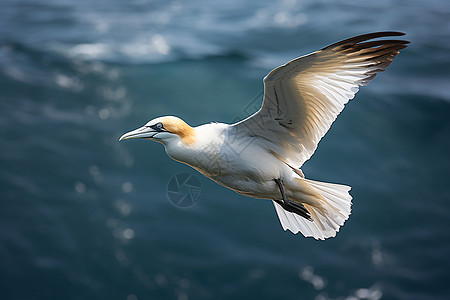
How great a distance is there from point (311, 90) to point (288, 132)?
Answer: 0.59 m

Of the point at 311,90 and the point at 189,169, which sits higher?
the point at 311,90

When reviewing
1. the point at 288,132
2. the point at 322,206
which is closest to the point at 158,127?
the point at 288,132

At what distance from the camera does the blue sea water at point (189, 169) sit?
109 feet

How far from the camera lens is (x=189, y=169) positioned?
33375 millimetres

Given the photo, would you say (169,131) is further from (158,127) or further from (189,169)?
(189,169)

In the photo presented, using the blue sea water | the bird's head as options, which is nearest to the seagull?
the bird's head

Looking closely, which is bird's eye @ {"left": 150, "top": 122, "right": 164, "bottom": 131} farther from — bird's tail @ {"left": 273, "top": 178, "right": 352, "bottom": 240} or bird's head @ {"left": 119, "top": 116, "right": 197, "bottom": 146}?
bird's tail @ {"left": 273, "top": 178, "right": 352, "bottom": 240}

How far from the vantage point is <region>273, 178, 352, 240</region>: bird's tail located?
229 inches

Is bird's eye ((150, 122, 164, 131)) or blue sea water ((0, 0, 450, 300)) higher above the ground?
bird's eye ((150, 122, 164, 131))

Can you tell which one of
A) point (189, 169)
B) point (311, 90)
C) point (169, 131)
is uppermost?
point (311, 90)

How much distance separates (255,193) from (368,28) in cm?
3094

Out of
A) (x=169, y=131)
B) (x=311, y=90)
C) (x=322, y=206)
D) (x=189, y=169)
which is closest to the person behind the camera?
(x=311, y=90)

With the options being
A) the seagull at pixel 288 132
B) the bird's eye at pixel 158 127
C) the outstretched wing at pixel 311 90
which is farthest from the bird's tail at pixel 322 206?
the bird's eye at pixel 158 127

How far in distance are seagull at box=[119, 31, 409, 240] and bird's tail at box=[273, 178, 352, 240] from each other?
11 mm
